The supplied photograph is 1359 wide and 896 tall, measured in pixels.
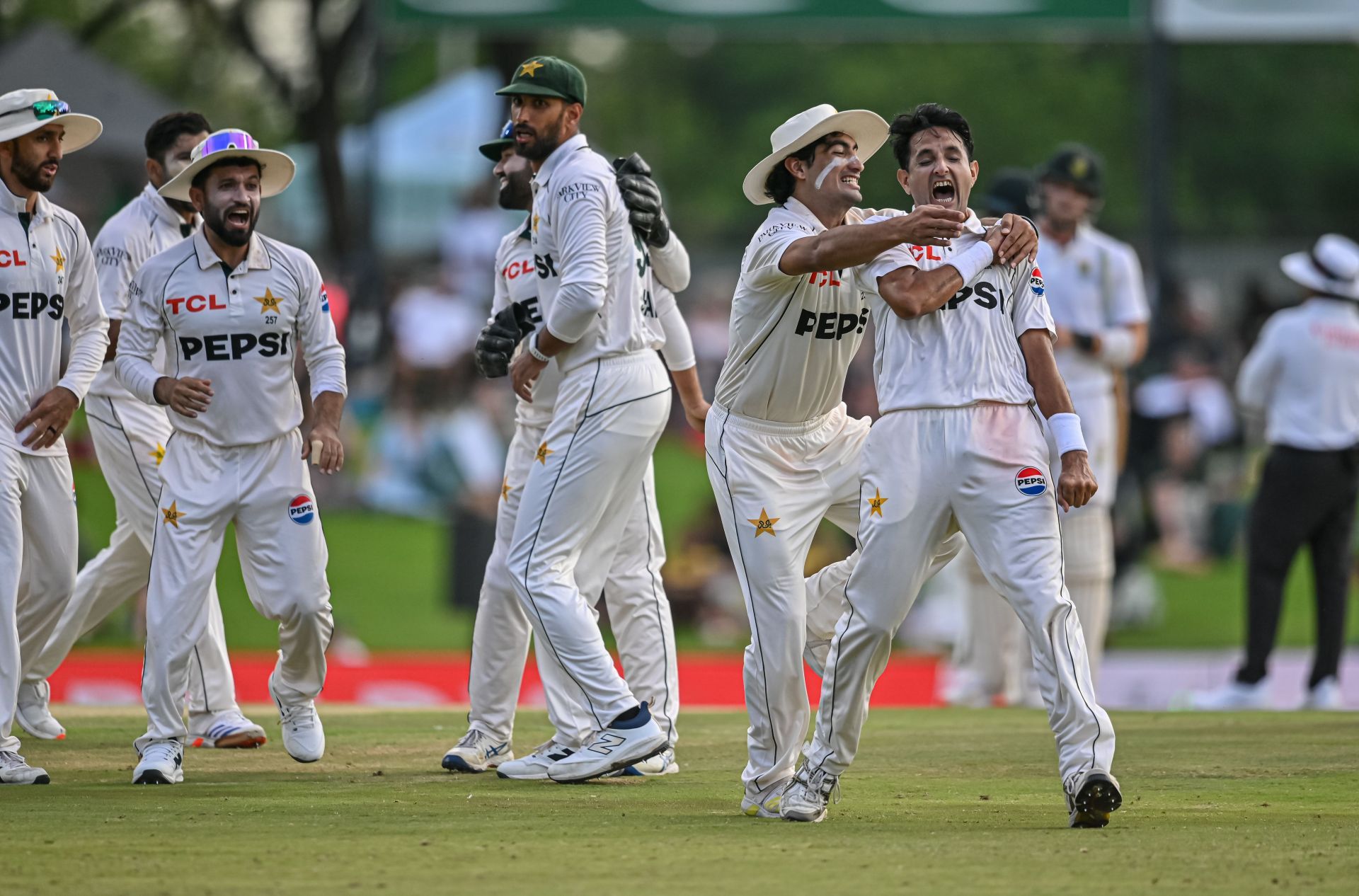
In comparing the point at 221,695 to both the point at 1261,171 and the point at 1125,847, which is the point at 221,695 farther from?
the point at 1261,171

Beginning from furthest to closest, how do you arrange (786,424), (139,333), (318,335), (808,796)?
(318,335) < (139,333) < (786,424) < (808,796)

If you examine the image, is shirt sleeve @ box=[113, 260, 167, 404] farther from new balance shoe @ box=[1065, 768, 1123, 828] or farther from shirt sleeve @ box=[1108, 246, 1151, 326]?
shirt sleeve @ box=[1108, 246, 1151, 326]

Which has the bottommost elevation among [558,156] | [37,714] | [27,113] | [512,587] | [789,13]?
[37,714]

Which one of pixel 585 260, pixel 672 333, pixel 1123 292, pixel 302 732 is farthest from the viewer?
pixel 1123 292

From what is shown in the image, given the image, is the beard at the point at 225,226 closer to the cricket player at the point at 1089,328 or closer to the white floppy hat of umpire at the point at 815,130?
the white floppy hat of umpire at the point at 815,130

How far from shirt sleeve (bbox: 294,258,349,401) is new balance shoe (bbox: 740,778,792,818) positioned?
8.19ft

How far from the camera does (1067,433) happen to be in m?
6.68

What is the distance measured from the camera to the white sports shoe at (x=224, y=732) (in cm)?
910

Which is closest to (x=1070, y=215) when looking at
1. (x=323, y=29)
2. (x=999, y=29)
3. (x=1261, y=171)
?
(x=999, y=29)

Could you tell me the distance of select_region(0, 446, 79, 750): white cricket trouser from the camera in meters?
7.81

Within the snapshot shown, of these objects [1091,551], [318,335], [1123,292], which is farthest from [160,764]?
[1123,292]

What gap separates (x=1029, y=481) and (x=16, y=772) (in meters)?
4.08

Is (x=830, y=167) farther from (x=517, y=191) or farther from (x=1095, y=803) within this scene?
(x=1095, y=803)

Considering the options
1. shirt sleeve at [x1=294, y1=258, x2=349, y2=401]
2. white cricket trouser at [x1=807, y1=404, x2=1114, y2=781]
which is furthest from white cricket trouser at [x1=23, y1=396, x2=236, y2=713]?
white cricket trouser at [x1=807, y1=404, x2=1114, y2=781]
